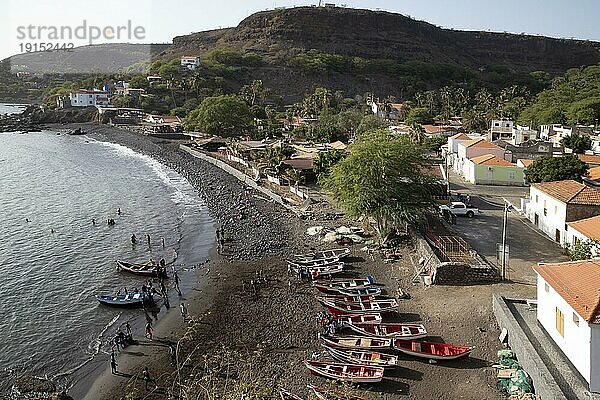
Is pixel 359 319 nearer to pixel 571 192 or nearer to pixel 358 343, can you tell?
pixel 358 343

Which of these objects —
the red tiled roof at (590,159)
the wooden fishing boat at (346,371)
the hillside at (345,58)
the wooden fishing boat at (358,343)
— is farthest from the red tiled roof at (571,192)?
the hillside at (345,58)

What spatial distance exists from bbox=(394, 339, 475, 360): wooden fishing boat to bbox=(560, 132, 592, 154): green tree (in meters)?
39.7

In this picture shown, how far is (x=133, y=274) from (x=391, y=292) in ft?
50.6

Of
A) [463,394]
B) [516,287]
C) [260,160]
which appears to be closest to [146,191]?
[260,160]

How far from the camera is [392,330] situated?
71.9 feet

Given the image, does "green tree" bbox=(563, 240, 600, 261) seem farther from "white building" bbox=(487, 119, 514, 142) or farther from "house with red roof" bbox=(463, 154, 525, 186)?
"white building" bbox=(487, 119, 514, 142)

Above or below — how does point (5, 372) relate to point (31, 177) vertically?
below

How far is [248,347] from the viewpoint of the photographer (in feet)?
73.6

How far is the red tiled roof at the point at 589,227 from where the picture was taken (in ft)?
88.8

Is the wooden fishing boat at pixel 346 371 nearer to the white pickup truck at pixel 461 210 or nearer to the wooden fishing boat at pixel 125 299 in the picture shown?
the wooden fishing boat at pixel 125 299

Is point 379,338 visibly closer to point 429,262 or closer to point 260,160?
point 429,262

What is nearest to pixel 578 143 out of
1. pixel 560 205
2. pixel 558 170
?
pixel 558 170

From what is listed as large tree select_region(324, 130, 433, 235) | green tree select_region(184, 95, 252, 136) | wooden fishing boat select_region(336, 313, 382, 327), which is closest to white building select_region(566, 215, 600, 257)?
large tree select_region(324, 130, 433, 235)

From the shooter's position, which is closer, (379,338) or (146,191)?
(379,338)
